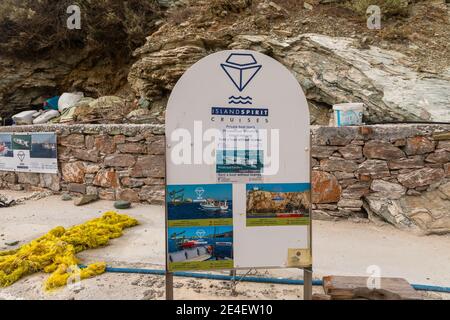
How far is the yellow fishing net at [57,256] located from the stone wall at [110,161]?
64.1 inches

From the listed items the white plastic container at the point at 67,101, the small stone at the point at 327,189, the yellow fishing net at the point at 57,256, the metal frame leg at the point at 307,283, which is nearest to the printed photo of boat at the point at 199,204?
the metal frame leg at the point at 307,283

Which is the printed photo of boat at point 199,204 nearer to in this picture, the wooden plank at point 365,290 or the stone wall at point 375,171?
the wooden plank at point 365,290

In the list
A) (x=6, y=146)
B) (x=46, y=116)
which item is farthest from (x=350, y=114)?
(x=46, y=116)

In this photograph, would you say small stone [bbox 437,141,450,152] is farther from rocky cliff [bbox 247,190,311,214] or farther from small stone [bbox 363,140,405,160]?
rocky cliff [bbox 247,190,311,214]

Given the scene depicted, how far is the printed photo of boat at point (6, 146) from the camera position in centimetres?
671

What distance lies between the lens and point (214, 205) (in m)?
2.20

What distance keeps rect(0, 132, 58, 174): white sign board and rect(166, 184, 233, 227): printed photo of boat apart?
198 inches

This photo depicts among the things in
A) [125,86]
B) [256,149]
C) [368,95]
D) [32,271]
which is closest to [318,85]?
[368,95]

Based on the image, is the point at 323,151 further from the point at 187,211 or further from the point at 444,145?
the point at 187,211

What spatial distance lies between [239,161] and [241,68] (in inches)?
25.7

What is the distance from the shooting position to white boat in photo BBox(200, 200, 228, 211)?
2181 millimetres

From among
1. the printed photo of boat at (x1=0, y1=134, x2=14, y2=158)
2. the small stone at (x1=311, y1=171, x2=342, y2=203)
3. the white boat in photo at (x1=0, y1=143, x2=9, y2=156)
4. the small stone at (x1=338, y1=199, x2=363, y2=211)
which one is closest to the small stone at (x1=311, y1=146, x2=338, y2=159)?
the small stone at (x1=311, y1=171, x2=342, y2=203)

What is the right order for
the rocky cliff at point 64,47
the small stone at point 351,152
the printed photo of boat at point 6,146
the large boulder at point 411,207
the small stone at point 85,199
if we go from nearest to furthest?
the large boulder at point 411,207
the small stone at point 351,152
the small stone at point 85,199
the printed photo of boat at point 6,146
the rocky cliff at point 64,47
